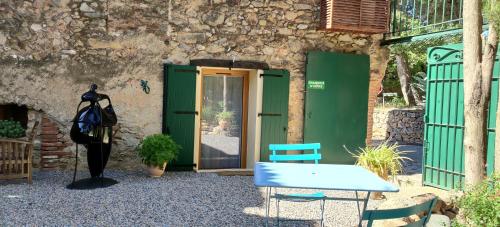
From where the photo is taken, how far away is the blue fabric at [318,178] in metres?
3.83

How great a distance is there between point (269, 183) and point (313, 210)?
6.64 feet

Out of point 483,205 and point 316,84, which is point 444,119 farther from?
point 483,205

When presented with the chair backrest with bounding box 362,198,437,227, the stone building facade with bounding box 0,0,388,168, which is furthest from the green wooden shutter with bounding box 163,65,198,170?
the chair backrest with bounding box 362,198,437,227

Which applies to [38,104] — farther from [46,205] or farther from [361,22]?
[361,22]

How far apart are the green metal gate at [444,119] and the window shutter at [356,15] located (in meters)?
1.46

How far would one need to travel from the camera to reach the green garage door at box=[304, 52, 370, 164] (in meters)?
8.59

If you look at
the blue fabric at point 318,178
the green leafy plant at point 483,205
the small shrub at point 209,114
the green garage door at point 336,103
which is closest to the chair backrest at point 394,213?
the green leafy plant at point 483,205

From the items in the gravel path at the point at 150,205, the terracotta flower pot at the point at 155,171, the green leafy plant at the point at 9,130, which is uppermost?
the green leafy plant at the point at 9,130

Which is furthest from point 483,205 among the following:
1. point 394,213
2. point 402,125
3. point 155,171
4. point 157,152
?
point 402,125

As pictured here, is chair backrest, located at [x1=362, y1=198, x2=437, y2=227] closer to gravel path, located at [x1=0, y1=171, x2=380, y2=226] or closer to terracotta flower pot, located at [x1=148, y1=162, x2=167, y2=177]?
gravel path, located at [x1=0, y1=171, x2=380, y2=226]

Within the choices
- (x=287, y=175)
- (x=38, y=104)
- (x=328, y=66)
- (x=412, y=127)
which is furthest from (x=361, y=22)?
(x=412, y=127)

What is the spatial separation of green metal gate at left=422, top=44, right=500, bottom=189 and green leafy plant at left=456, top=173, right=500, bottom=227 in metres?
2.87

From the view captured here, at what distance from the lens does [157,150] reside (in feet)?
23.9

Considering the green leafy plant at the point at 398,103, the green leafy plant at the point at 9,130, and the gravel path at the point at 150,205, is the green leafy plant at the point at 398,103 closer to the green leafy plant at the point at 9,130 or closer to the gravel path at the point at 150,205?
the gravel path at the point at 150,205
